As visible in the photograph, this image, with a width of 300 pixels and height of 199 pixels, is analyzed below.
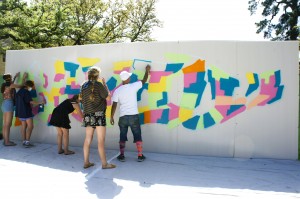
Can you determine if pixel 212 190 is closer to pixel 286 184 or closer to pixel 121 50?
pixel 286 184

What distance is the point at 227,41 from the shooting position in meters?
5.54

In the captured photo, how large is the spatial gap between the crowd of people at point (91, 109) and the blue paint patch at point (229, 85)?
1517mm

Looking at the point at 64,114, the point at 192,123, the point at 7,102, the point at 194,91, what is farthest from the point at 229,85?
the point at 7,102

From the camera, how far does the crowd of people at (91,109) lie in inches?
187

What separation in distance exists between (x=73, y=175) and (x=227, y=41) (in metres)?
3.86

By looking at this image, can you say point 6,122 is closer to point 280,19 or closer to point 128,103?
point 128,103

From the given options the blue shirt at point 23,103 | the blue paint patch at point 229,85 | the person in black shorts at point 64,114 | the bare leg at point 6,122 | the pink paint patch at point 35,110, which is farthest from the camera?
the pink paint patch at point 35,110

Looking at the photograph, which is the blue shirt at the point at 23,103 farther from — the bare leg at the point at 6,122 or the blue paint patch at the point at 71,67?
the blue paint patch at the point at 71,67

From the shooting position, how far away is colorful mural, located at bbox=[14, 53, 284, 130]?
5422mm

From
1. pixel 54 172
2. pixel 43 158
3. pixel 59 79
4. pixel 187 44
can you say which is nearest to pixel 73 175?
pixel 54 172

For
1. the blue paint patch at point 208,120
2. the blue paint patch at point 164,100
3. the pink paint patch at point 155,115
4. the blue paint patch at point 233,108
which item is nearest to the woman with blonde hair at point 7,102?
the pink paint patch at point 155,115

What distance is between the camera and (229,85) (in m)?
5.50

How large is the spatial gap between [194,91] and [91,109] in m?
2.14

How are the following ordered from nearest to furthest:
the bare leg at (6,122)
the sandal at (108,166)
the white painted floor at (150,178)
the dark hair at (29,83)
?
the white painted floor at (150,178) < the sandal at (108,166) < the dark hair at (29,83) < the bare leg at (6,122)
